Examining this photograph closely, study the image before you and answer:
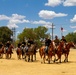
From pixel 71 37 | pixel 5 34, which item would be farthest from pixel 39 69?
pixel 71 37

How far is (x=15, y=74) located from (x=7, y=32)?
3530 inches

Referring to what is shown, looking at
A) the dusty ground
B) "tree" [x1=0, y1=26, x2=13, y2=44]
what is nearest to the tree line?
"tree" [x1=0, y1=26, x2=13, y2=44]

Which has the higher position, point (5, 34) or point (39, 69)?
point (5, 34)

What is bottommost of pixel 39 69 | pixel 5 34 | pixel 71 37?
pixel 39 69

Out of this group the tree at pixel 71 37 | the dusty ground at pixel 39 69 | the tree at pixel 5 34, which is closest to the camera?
the dusty ground at pixel 39 69

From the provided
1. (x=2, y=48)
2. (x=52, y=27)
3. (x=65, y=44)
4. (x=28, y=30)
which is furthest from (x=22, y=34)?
(x=65, y=44)

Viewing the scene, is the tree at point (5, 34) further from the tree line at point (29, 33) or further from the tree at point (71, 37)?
the tree at point (71, 37)

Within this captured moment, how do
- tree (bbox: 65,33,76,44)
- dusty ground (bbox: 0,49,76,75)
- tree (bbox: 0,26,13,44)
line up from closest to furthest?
dusty ground (bbox: 0,49,76,75) < tree (bbox: 0,26,13,44) < tree (bbox: 65,33,76,44)

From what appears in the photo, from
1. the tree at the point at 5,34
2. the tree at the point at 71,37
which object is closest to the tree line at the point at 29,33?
the tree at the point at 5,34

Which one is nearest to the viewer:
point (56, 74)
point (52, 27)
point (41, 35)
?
point (56, 74)

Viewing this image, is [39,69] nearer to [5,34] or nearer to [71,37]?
[5,34]

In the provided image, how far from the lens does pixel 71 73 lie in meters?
17.3

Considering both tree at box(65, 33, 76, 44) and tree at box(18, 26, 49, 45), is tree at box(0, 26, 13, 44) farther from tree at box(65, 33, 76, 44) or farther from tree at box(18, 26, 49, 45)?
tree at box(65, 33, 76, 44)

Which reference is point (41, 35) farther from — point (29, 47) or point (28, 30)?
point (29, 47)
